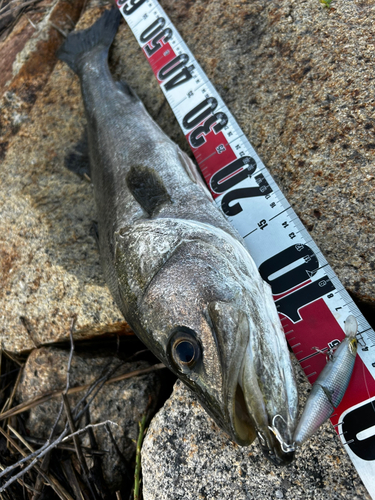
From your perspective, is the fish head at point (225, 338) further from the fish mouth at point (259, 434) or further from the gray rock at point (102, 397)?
the gray rock at point (102, 397)

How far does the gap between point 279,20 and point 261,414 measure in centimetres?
326

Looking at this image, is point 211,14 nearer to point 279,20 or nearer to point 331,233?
point 279,20

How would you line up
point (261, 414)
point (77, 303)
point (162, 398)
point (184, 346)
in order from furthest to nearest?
point (77, 303)
point (162, 398)
point (184, 346)
point (261, 414)

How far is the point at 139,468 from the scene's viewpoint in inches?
99.9

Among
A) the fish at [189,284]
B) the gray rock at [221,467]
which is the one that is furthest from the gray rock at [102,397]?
the fish at [189,284]

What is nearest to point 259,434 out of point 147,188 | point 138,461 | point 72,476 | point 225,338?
point 225,338

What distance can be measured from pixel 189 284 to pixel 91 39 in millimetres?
3493

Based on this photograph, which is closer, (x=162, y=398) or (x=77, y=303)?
(x=162, y=398)

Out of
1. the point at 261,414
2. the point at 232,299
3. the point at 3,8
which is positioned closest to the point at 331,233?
the point at 232,299

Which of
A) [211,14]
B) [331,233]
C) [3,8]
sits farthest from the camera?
[3,8]

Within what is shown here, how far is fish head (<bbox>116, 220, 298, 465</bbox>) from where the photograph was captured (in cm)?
173

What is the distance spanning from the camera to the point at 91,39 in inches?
160

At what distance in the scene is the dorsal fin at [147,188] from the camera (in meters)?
2.69

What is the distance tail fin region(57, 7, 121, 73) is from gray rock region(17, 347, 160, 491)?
3.15m
